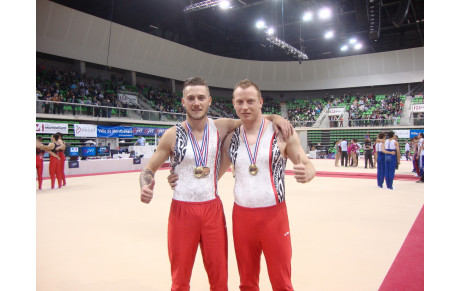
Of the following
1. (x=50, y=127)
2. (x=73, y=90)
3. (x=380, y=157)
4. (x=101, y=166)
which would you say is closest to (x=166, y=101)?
(x=73, y=90)

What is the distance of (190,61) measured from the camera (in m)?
26.6

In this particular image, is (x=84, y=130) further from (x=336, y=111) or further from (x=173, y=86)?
(x=336, y=111)

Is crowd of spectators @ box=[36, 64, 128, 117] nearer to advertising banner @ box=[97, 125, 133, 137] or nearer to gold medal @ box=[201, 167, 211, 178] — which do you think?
advertising banner @ box=[97, 125, 133, 137]

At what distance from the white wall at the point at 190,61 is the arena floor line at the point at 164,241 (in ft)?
50.6

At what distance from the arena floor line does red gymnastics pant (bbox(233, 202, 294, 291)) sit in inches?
26.1

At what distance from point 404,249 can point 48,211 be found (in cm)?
630

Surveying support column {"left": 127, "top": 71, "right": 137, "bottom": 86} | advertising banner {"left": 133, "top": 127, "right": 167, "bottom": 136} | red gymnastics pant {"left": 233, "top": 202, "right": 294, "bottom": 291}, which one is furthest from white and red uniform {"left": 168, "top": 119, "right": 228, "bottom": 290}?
support column {"left": 127, "top": 71, "right": 137, "bottom": 86}

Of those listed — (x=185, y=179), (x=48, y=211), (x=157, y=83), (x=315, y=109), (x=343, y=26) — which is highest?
(x=343, y=26)

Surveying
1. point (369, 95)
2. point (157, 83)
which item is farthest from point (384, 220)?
point (369, 95)

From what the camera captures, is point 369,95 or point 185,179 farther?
point 369,95

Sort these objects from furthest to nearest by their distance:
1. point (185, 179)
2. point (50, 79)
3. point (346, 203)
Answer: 1. point (50, 79)
2. point (346, 203)
3. point (185, 179)

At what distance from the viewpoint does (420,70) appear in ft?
86.8

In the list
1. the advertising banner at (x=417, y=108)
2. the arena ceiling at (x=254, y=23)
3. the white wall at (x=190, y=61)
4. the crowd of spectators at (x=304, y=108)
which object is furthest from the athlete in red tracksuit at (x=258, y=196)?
the crowd of spectators at (x=304, y=108)

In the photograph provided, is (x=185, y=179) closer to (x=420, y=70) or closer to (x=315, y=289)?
(x=315, y=289)
